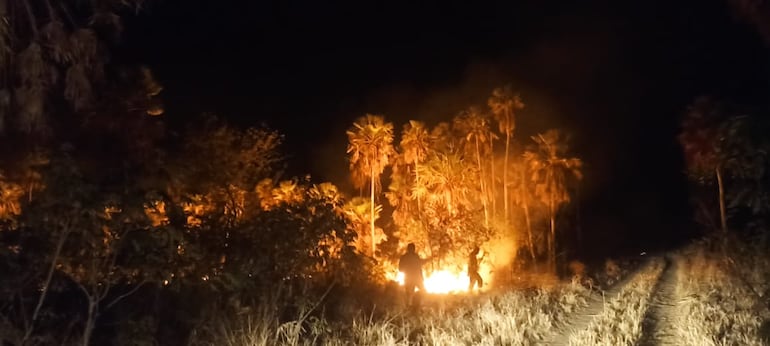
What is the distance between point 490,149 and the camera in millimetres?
37469

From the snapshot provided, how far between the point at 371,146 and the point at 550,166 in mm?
13892

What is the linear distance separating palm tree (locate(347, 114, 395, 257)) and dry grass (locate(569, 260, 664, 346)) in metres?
14.7

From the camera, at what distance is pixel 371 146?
101ft

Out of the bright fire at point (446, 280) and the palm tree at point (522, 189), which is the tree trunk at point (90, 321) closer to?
the bright fire at point (446, 280)

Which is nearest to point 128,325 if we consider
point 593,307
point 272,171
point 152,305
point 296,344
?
point 152,305

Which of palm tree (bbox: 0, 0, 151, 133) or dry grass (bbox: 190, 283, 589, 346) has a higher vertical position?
palm tree (bbox: 0, 0, 151, 133)

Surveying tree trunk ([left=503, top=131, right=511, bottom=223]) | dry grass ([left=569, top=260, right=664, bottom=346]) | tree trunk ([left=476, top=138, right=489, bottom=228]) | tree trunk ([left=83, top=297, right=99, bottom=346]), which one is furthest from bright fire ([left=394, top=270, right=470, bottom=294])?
tree trunk ([left=83, top=297, right=99, bottom=346])

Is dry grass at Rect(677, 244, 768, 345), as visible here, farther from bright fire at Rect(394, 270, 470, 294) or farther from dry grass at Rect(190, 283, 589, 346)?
bright fire at Rect(394, 270, 470, 294)

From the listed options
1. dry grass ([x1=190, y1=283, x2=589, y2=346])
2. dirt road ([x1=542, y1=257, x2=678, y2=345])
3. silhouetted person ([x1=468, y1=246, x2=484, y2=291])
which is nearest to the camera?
dry grass ([x1=190, y1=283, x2=589, y2=346])

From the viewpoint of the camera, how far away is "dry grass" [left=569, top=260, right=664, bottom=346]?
10977 mm

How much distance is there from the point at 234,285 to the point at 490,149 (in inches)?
1100

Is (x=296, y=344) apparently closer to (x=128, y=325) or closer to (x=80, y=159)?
(x=128, y=325)

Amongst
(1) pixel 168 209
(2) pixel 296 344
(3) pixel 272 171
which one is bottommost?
(2) pixel 296 344

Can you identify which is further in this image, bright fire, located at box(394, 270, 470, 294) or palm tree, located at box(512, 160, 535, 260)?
palm tree, located at box(512, 160, 535, 260)
